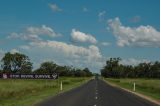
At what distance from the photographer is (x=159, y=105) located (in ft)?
88.1

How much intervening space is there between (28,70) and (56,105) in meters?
173

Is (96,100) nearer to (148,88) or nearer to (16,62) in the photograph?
(148,88)

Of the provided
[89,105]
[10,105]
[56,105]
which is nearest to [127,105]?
[89,105]

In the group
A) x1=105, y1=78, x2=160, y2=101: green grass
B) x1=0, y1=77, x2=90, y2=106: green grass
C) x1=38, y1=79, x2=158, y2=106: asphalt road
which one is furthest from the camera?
x1=105, y1=78, x2=160, y2=101: green grass

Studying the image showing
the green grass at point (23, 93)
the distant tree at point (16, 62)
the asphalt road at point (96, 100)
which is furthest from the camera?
the distant tree at point (16, 62)

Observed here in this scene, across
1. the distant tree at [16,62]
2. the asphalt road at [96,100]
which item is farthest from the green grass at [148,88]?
the distant tree at [16,62]

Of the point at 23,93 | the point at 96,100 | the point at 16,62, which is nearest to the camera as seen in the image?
the point at 96,100

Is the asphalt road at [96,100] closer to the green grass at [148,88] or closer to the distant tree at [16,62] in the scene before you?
the green grass at [148,88]

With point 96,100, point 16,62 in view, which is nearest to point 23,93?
point 96,100

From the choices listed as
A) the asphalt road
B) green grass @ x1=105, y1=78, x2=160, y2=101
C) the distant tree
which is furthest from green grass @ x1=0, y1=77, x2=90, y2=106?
the distant tree

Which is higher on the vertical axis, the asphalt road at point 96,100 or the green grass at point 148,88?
the green grass at point 148,88

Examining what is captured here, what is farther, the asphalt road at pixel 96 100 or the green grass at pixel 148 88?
the green grass at pixel 148 88

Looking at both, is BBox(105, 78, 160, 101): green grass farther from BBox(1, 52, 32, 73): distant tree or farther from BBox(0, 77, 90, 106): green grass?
BBox(1, 52, 32, 73): distant tree

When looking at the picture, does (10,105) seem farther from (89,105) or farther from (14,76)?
(14,76)
